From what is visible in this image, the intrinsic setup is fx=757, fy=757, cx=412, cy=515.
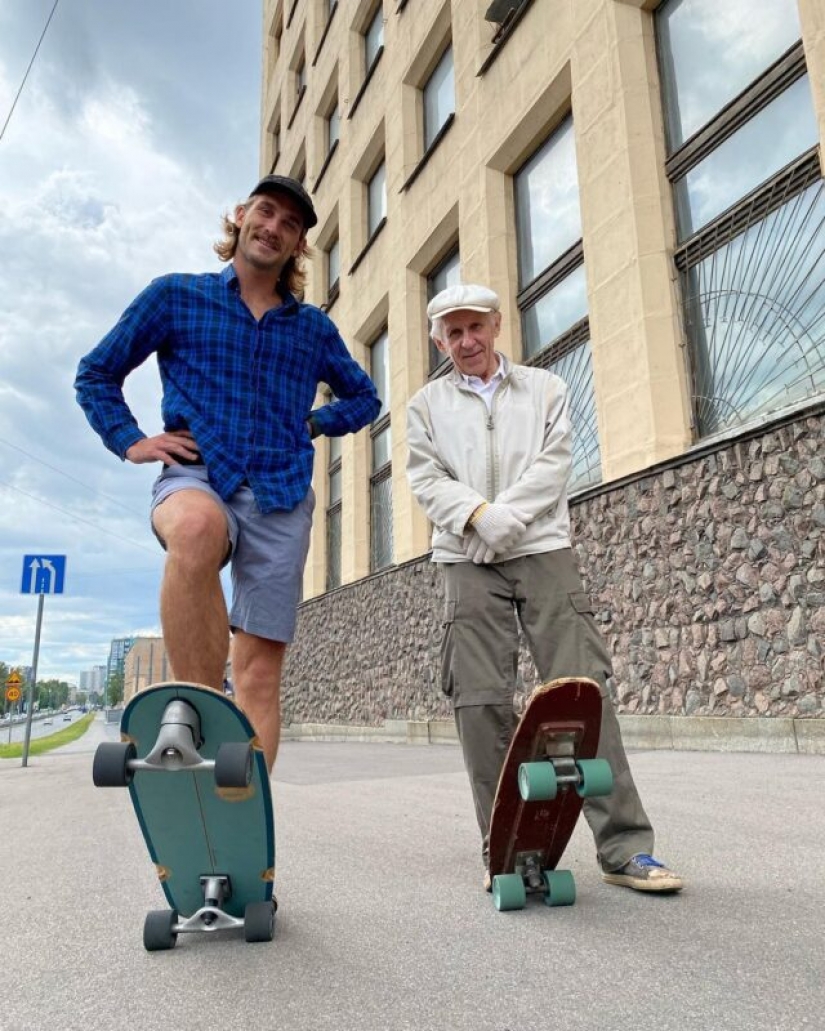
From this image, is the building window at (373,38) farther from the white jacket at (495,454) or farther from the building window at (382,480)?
the white jacket at (495,454)

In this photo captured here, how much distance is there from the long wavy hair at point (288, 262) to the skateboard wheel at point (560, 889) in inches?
70.4

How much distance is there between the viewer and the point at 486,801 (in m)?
2.12

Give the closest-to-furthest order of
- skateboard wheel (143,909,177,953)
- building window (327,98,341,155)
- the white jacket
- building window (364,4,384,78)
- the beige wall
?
1. skateboard wheel (143,909,177,953)
2. the white jacket
3. the beige wall
4. building window (364,4,384,78)
5. building window (327,98,341,155)

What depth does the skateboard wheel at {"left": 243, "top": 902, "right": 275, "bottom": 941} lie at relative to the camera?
1.67 metres

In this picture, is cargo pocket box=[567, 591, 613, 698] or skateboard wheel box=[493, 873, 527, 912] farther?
cargo pocket box=[567, 591, 613, 698]

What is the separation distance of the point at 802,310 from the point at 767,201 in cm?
114

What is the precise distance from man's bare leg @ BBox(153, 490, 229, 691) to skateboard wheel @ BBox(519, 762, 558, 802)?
0.76 metres

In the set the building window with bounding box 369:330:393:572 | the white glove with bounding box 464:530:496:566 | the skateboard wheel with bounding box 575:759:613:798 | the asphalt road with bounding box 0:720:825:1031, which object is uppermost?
the building window with bounding box 369:330:393:572

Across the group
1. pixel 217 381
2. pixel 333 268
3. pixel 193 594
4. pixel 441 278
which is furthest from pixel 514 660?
pixel 333 268

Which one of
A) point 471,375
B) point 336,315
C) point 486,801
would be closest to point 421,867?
point 486,801

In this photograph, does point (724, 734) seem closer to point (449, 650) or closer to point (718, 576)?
point (718, 576)

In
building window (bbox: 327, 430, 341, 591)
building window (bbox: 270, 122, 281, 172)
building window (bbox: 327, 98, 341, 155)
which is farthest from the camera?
building window (bbox: 270, 122, 281, 172)

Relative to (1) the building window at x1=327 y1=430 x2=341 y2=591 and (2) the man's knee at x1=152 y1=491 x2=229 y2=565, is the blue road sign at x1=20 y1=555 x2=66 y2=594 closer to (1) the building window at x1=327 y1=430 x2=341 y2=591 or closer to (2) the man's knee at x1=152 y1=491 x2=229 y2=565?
(1) the building window at x1=327 y1=430 x2=341 y2=591

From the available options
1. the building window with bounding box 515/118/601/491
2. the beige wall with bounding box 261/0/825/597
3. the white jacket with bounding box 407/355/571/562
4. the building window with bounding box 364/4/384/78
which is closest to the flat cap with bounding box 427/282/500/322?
the white jacket with bounding box 407/355/571/562
